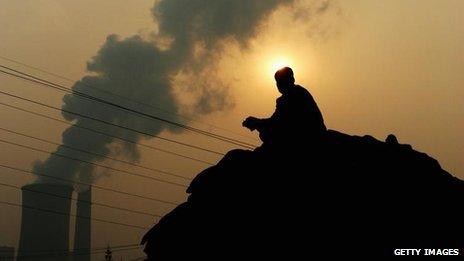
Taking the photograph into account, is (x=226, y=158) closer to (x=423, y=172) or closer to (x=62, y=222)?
(x=423, y=172)

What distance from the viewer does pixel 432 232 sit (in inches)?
289

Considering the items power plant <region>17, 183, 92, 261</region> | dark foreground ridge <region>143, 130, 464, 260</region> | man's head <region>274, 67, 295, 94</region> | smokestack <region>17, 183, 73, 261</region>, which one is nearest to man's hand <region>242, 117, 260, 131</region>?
dark foreground ridge <region>143, 130, 464, 260</region>

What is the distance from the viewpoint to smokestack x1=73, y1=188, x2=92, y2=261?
181 meters

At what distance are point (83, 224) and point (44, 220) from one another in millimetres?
28629

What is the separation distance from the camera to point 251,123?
351 inches

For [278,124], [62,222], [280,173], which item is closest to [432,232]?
[280,173]

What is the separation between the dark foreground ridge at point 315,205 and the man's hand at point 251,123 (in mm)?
429

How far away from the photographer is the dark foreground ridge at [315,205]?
731 cm

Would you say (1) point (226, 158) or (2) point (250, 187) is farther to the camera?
(1) point (226, 158)

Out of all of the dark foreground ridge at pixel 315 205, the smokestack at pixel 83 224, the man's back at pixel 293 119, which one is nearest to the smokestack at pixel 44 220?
the smokestack at pixel 83 224

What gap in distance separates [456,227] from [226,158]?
369 cm

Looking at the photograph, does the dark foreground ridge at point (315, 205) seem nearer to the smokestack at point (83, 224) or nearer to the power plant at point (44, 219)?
the power plant at point (44, 219)

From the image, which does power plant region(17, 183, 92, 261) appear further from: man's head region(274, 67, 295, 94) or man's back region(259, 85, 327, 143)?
man's head region(274, 67, 295, 94)

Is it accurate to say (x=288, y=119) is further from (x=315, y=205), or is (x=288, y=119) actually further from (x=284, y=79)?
(x=315, y=205)
